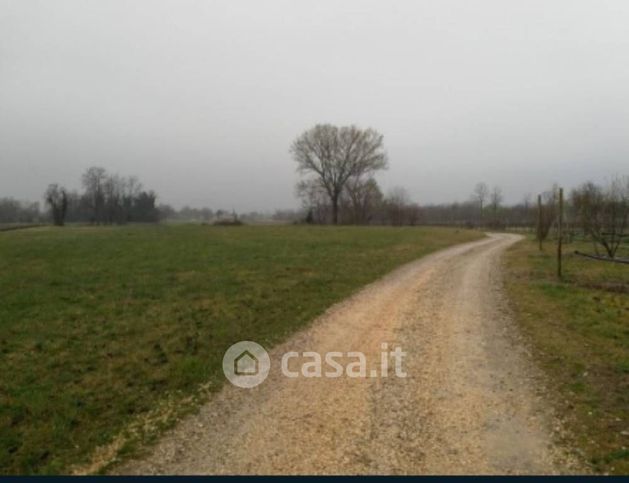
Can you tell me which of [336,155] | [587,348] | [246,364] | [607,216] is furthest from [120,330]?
[336,155]

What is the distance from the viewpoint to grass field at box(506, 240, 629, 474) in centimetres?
445

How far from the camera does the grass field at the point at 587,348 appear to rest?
175 inches

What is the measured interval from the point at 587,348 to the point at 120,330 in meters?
8.85

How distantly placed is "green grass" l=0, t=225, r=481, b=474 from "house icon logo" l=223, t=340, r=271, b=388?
8.8 inches

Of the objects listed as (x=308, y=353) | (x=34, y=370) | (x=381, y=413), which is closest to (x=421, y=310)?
(x=308, y=353)

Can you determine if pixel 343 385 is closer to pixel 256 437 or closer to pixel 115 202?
pixel 256 437

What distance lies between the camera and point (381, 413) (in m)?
5.04

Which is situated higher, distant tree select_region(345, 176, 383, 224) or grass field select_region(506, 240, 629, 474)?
distant tree select_region(345, 176, 383, 224)

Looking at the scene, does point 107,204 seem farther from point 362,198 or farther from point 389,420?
point 389,420

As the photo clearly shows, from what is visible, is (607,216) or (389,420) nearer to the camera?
(389,420)

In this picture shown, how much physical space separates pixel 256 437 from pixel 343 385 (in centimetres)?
169

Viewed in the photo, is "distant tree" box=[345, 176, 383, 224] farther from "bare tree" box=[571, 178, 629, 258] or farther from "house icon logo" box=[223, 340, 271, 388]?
"house icon logo" box=[223, 340, 271, 388]

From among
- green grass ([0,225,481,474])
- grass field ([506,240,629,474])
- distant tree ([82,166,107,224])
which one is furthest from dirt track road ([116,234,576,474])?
distant tree ([82,166,107,224])

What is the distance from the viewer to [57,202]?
85.8m
